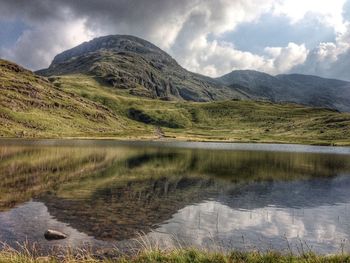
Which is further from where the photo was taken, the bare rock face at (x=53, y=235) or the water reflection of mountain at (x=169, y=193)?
the water reflection of mountain at (x=169, y=193)

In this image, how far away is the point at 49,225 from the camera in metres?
32.3

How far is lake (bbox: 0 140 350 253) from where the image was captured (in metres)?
29.0

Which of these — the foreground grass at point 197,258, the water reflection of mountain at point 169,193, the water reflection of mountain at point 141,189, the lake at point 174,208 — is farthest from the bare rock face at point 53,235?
the foreground grass at point 197,258

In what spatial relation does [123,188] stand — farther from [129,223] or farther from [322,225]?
[322,225]

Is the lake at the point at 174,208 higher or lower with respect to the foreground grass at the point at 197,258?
lower

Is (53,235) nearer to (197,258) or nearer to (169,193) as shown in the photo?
(197,258)

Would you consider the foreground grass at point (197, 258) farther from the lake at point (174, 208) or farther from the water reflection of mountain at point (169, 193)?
the water reflection of mountain at point (169, 193)

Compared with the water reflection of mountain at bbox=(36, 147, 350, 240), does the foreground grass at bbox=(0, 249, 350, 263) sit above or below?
above

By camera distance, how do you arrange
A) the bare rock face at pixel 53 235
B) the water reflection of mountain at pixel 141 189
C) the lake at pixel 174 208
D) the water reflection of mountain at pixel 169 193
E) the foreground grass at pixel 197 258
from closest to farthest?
the foreground grass at pixel 197 258
the bare rock face at pixel 53 235
the lake at pixel 174 208
the water reflection of mountain at pixel 169 193
the water reflection of mountain at pixel 141 189

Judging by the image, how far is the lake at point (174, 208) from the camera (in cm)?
2903

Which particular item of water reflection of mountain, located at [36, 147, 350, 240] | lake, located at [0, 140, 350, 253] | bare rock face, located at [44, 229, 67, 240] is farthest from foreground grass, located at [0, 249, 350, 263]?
water reflection of mountain, located at [36, 147, 350, 240]

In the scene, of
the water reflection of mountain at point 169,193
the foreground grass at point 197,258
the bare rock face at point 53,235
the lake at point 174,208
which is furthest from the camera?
the water reflection of mountain at point 169,193

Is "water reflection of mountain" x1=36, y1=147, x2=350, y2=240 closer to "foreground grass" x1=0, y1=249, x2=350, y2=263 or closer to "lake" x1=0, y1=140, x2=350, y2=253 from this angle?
"lake" x1=0, y1=140, x2=350, y2=253

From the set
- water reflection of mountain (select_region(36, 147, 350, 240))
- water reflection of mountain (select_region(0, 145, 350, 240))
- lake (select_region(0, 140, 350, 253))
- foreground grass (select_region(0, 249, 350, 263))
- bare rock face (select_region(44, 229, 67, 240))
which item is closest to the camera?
foreground grass (select_region(0, 249, 350, 263))
